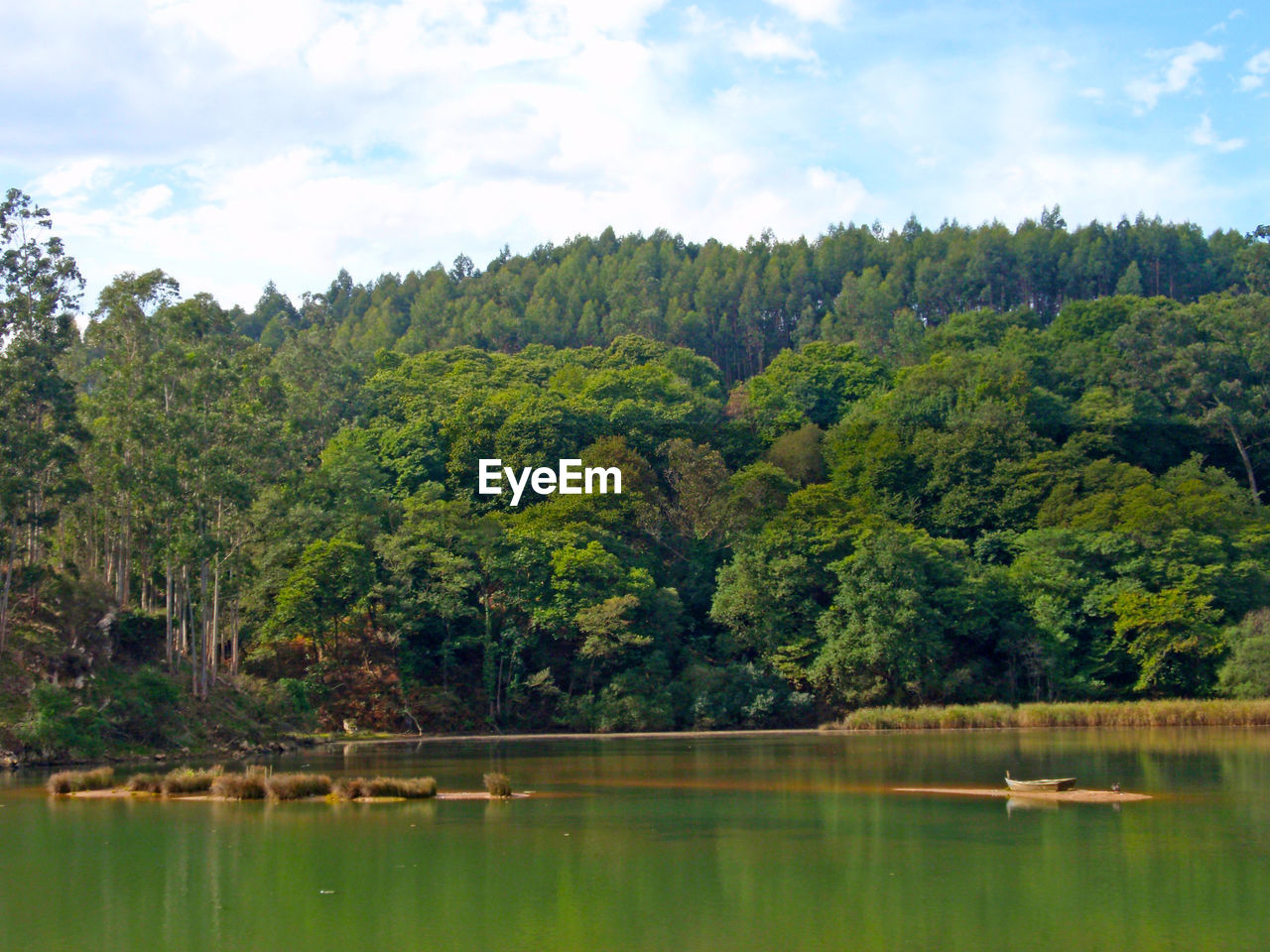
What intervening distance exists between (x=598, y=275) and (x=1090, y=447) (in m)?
75.2

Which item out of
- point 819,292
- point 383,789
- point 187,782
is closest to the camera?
point 383,789

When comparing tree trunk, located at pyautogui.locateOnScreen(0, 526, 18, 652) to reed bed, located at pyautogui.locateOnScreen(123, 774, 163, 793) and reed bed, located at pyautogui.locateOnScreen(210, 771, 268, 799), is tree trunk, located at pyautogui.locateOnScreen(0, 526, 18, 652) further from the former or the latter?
reed bed, located at pyautogui.locateOnScreen(210, 771, 268, 799)

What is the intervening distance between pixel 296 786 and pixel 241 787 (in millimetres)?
1278

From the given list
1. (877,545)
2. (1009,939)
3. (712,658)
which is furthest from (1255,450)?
(1009,939)

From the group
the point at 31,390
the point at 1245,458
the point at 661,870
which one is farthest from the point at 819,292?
the point at 661,870

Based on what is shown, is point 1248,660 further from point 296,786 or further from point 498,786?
point 296,786

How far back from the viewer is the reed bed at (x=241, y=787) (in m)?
31.0

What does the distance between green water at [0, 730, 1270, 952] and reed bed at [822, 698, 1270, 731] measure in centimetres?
1977

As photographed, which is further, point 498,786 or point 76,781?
point 76,781

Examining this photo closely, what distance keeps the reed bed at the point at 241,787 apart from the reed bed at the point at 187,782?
0.60m

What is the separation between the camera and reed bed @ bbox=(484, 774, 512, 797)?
3102 centimetres

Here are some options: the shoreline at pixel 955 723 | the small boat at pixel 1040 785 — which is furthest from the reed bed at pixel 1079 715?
the small boat at pixel 1040 785

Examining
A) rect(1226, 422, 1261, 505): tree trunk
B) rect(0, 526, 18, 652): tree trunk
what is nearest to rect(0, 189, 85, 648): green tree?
rect(0, 526, 18, 652): tree trunk

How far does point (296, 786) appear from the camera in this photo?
31.0m
